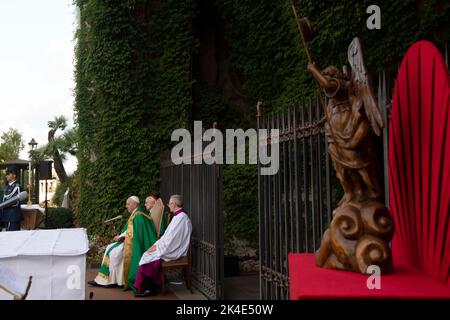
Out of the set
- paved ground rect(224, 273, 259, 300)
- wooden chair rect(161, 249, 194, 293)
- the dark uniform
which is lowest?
paved ground rect(224, 273, 259, 300)

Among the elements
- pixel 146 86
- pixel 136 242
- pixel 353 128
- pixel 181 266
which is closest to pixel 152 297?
pixel 181 266

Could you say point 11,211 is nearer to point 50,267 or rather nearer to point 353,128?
point 50,267

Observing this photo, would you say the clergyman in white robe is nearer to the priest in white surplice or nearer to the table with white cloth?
the priest in white surplice

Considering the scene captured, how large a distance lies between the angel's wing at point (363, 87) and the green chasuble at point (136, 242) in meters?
5.90

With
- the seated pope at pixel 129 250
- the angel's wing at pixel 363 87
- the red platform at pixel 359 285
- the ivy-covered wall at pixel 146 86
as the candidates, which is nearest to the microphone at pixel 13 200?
the ivy-covered wall at pixel 146 86

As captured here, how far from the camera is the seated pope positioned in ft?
27.1

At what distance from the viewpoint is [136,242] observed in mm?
8258

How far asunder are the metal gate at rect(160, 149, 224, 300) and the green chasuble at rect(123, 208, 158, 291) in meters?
0.91

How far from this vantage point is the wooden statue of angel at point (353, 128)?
299 cm

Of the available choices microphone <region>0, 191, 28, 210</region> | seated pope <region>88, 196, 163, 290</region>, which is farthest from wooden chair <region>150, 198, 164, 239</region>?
microphone <region>0, 191, 28, 210</region>

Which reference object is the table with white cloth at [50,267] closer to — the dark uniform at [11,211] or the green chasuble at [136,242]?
the green chasuble at [136,242]

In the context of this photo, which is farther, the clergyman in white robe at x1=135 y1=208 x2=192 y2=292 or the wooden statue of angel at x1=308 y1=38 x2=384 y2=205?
the clergyman in white robe at x1=135 y1=208 x2=192 y2=292
